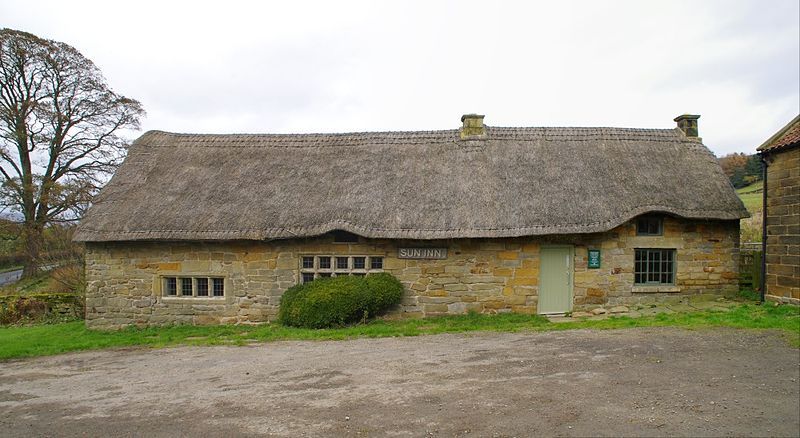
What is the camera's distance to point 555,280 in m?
12.1

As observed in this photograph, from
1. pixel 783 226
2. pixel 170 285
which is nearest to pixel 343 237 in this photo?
pixel 170 285

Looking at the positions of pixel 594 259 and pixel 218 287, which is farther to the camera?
pixel 218 287

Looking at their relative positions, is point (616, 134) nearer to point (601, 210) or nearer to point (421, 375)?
point (601, 210)

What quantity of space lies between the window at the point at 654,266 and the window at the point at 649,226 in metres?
0.43

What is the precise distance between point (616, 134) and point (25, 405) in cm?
1494

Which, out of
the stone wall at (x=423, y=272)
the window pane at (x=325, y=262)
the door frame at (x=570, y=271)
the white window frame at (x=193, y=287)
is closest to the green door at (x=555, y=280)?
the door frame at (x=570, y=271)

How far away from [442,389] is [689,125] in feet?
41.0

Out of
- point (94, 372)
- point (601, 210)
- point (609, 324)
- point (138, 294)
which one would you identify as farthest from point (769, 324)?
point (138, 294)

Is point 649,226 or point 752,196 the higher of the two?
point 752,196

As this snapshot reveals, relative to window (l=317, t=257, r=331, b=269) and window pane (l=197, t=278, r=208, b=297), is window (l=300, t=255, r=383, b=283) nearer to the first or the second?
window (l=317, t=257, r=331, b=269)

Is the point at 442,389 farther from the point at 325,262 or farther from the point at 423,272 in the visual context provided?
the point at 325,262

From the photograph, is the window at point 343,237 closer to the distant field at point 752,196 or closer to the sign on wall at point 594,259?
the sign on wall at point 594,259

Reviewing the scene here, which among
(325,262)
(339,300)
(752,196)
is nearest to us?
(339,300)

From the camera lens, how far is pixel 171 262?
12945 millimetres
